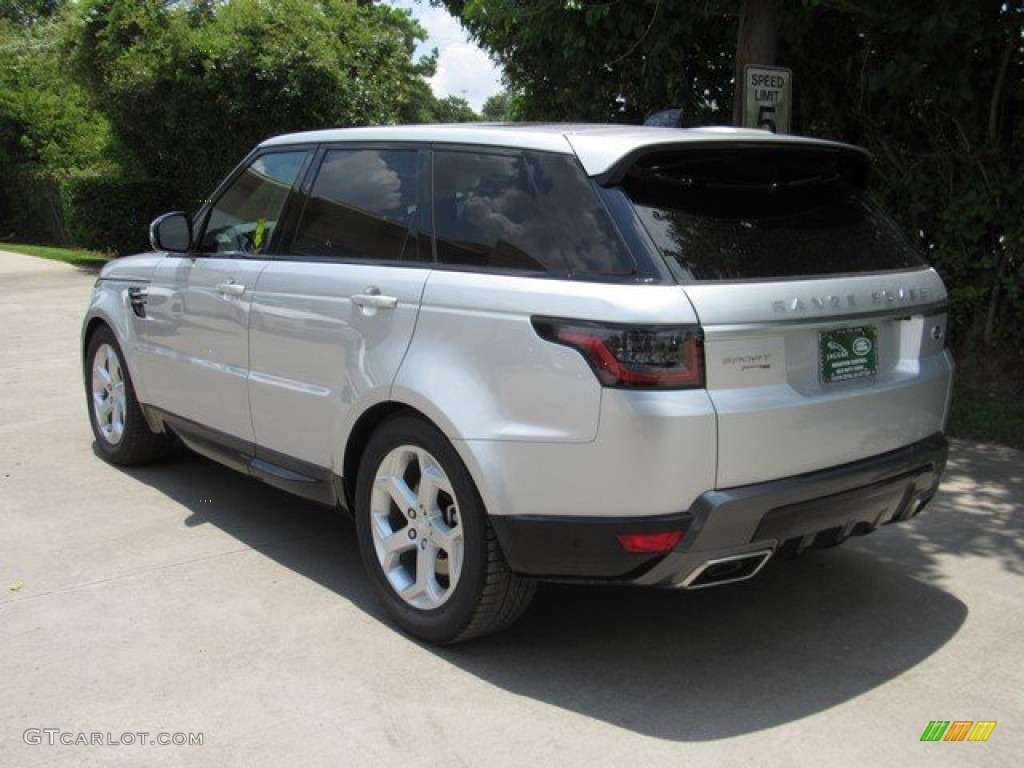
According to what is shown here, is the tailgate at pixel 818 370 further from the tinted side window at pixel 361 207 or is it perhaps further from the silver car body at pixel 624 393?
the tinted side window at pixel 361 207

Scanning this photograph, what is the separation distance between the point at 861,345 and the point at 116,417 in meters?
4.45

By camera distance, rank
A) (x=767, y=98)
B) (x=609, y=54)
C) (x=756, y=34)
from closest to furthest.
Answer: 1. (x=767, y=98)
2. (x=756, y=34)
3. (x=609, y=54)

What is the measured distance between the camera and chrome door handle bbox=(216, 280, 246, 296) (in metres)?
4.79

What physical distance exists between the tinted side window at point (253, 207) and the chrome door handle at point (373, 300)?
3.18 feet

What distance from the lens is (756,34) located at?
7.34 meters

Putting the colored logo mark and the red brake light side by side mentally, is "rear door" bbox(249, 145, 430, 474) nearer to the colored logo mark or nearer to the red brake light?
the red brake light

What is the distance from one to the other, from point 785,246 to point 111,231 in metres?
18.1

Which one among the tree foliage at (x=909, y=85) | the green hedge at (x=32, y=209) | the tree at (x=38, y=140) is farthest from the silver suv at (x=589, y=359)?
the tree at (x=38, y=140)

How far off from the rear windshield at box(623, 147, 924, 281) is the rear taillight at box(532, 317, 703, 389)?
0.78 ft

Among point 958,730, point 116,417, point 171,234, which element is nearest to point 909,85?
point 171,234

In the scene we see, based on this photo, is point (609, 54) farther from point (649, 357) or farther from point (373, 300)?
point (649, 357)

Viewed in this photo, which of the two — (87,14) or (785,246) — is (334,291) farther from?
(87,14)

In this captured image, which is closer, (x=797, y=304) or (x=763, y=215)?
(x=797, y=304)

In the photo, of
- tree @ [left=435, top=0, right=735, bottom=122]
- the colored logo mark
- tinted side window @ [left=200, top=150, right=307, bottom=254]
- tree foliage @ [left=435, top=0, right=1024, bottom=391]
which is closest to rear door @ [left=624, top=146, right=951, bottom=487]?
the colored logo mark
